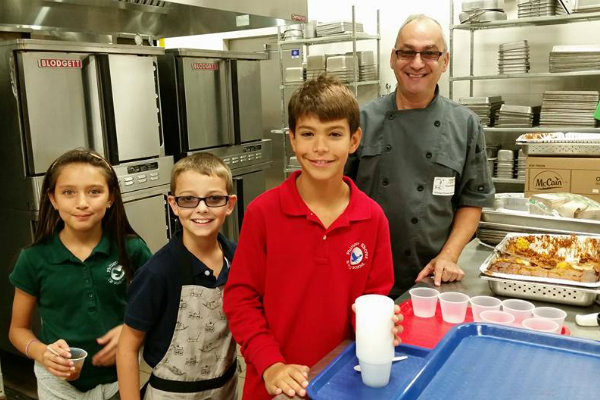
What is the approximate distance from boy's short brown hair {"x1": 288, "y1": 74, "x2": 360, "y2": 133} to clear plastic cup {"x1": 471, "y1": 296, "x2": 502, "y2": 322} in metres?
0.55

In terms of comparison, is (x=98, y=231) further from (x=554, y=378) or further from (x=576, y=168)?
(x=576, y=168)

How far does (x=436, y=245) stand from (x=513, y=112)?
2853mm

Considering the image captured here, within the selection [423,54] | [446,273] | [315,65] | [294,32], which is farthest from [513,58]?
[446,273]

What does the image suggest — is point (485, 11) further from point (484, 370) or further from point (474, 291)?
point (484, 370)

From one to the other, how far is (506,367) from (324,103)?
0.67 m

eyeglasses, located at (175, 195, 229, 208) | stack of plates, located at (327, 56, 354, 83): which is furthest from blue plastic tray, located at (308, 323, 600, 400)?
stack of plates, located at (327, 56, 354, 83)

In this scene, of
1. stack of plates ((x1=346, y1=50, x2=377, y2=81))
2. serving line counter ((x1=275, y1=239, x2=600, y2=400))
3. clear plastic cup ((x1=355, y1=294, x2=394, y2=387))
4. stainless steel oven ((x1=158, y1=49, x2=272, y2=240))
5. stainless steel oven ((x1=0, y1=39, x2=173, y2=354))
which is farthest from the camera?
stack of plates ((x1=346, y1=50, x2=377, y2=81))

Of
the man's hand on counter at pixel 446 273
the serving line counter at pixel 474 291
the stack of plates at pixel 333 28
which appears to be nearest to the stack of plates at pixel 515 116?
the stack of plates at pixel 333 28

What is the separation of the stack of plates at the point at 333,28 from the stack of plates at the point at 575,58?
1.75 meters

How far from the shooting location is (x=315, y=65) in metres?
5.21

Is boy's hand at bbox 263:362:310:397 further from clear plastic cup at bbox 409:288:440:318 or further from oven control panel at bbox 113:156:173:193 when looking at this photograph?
oven control panel at bbox 113:156:173:193

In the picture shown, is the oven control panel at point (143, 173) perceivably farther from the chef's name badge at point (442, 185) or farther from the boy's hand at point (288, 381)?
the boy's hand at point (288, 381)

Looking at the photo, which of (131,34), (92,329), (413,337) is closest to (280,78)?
(131,34)

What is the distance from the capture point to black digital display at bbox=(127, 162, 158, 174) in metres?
3.30
